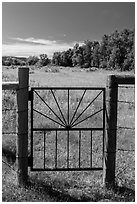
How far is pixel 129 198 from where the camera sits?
4641 mm

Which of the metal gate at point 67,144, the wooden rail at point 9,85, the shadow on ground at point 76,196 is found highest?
the wooden rail at point 9,85

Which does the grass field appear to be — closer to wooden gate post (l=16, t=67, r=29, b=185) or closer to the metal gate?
the metal gate

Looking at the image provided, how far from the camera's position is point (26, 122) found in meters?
4.80

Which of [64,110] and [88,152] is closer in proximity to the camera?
[88,152]

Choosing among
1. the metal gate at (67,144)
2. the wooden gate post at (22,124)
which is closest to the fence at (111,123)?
the metal gate at (67,144)

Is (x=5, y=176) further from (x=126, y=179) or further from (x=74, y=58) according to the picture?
(x=74, y=58)

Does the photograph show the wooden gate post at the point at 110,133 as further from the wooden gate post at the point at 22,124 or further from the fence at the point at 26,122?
the wooden gate post at the point at 22,124

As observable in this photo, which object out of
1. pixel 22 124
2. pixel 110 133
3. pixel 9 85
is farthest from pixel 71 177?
pixel 9 85

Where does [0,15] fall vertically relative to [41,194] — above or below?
above

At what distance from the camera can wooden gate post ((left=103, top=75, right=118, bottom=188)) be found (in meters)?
4.77

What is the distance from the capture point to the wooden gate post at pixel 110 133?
15.6 feet

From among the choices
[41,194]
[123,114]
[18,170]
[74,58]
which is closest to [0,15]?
[18,170]

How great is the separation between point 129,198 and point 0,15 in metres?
3.60

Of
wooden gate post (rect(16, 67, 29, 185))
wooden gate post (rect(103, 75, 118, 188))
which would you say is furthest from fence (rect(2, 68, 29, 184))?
wooden gate post (rect(103, 75, 118, 188))
